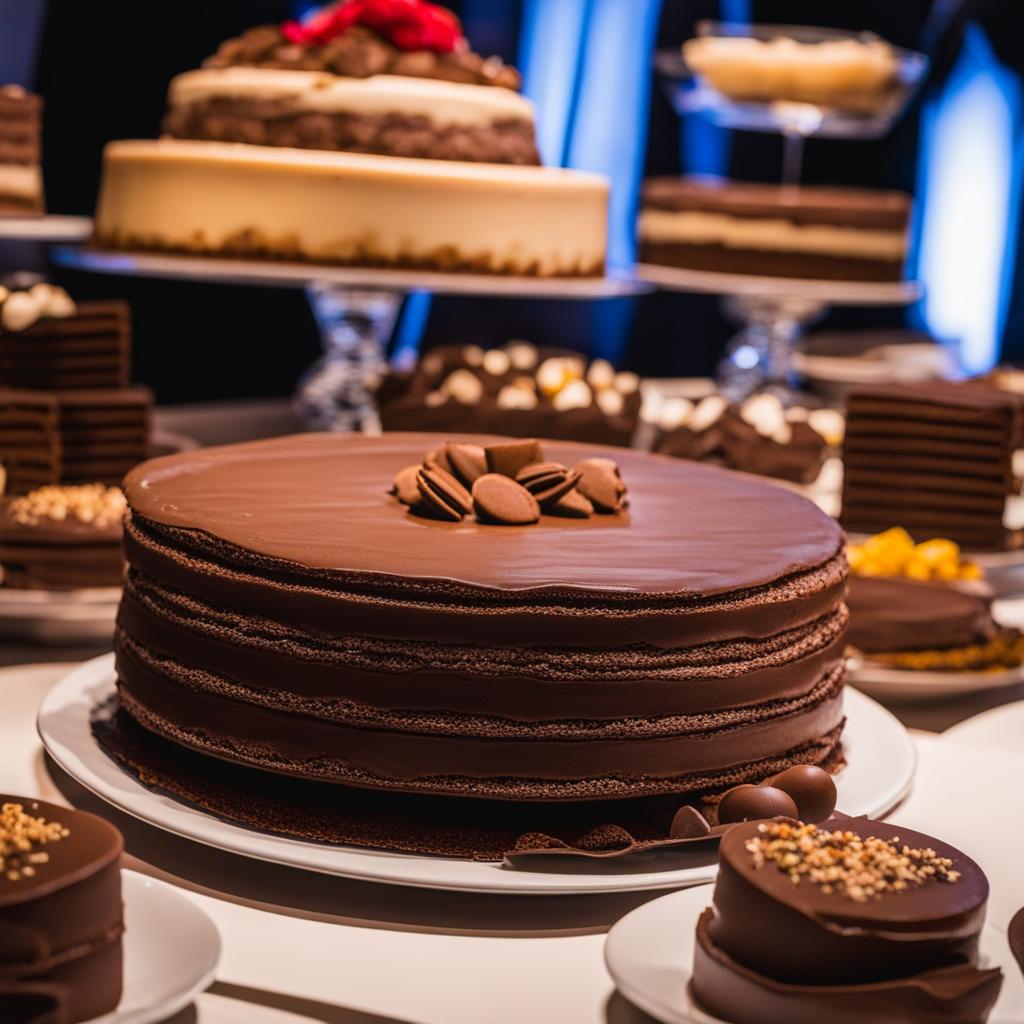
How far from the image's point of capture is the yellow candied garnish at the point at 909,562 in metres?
2.47

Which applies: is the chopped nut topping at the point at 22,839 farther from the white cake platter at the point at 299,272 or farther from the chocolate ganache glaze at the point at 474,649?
the white cake platter at the point at 299,272

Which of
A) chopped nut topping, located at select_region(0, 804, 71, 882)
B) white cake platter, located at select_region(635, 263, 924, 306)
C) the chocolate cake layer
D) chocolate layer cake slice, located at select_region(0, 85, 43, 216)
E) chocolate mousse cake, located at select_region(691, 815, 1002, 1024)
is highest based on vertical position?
the chocolate cake layer

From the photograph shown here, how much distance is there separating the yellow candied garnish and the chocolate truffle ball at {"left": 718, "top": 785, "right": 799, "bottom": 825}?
3.44ft

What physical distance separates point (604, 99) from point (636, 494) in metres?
4.88

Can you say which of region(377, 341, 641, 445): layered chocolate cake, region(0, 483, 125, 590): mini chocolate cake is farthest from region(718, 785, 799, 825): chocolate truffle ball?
region(377, 341, 641, 445): layered chocolate cake

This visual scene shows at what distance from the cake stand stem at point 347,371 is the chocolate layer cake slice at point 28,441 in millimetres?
883

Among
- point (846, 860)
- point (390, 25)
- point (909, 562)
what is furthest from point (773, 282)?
point (846, 860)

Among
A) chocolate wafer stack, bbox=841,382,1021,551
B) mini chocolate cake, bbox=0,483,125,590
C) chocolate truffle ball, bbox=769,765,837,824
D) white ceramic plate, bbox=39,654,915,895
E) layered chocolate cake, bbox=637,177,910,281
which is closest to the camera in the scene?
white ceramic plate, bbox=39,654,915,895

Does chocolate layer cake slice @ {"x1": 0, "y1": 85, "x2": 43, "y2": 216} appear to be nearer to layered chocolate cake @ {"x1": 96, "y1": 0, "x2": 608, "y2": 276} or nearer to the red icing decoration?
layered chocolate cake @ {"x1": 96, "y1": 0, "x2": 608, "y2": 276}

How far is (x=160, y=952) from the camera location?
1.17 metres

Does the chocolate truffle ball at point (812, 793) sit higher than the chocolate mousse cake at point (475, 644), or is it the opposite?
the chocolate mousse cake at point (475, 644)

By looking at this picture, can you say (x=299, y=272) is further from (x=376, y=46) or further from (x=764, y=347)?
(x=764, y=347)

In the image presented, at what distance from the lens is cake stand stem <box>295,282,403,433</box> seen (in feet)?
11.3

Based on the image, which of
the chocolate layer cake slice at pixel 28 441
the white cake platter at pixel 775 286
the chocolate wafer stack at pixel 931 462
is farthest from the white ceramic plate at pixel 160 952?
the white cake platter at pixel 775 286
